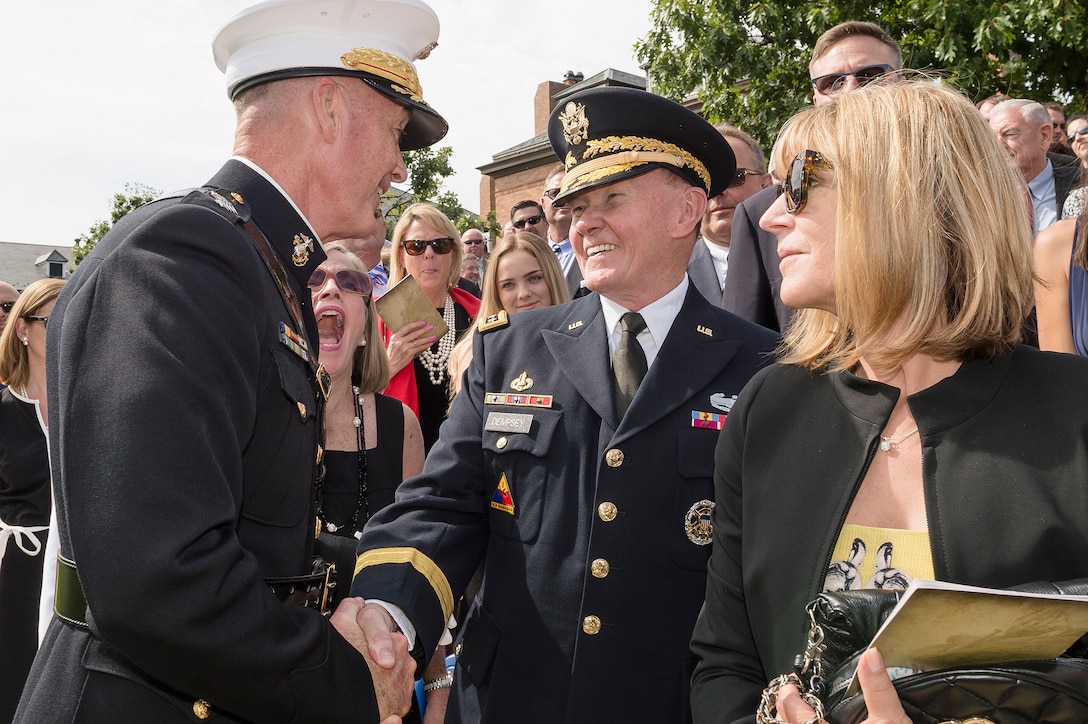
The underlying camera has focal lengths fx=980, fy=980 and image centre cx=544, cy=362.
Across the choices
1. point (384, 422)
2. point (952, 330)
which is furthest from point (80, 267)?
point (384, 422)

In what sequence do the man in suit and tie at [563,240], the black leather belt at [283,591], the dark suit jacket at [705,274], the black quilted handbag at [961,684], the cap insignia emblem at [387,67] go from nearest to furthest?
1. the black quilted handbag at [961,684]
2. the black leather belt at [283,591]
3. the cap insignia emblem at [387,67]
4. the dark suit jacket at [705,274]
5. the man in suit and tie at [563,240]

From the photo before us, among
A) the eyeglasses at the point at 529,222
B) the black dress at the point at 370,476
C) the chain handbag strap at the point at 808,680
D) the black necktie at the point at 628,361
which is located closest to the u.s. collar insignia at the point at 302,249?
the black necktie at the point at 628,361

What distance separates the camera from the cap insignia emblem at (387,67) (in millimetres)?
2537

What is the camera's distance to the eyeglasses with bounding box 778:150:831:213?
7.93ft

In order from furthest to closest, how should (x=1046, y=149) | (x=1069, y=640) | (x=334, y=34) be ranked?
(x=1046, y=149) → (x=334, y=34) → (x=1069, y=640)

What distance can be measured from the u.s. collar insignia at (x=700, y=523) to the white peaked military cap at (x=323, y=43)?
4.71ft

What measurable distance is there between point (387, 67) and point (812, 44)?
16501 mm

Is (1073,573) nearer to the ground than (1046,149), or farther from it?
nearer to the ground

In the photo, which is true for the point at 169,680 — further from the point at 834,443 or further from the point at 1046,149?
the point at 1046,149

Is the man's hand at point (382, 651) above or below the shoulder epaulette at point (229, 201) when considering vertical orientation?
below

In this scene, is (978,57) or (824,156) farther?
(978,57)

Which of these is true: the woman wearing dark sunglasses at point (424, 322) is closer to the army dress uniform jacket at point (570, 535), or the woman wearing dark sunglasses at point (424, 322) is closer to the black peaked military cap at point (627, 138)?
the black peaked military cap at point (627, 138)

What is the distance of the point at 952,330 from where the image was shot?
7.30 ft

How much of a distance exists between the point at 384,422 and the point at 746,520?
2.80 meters
